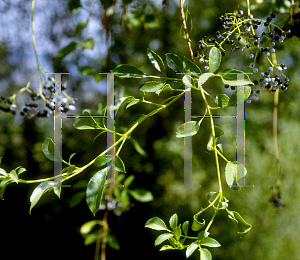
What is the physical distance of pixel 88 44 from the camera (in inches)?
26.3

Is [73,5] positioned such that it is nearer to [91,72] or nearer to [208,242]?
[91,72]

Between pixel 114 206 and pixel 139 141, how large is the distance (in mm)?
195

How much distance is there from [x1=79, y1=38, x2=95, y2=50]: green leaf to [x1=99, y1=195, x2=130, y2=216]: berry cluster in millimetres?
424

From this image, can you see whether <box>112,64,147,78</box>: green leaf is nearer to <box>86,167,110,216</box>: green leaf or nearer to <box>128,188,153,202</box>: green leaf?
<box>86,167,110,216</box>: green leaf

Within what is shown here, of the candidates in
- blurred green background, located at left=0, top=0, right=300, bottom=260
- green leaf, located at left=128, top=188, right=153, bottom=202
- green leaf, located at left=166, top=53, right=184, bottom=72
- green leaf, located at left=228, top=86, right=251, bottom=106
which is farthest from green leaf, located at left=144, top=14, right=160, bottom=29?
green leaf, located at left=128, top=188, right=153, bottom=202

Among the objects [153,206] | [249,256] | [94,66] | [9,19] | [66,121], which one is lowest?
[249,256]

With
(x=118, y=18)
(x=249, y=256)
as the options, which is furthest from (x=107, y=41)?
(x=249, y=256)

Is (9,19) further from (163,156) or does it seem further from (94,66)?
(163,156)

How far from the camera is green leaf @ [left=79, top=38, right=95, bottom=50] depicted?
667 mm

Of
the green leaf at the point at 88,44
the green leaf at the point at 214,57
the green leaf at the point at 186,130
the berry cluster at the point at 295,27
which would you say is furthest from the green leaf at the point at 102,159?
the berry cluster at the point at 295,27

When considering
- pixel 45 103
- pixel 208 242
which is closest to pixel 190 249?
pixel 208 242

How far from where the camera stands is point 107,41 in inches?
26.5

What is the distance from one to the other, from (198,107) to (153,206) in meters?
0.31

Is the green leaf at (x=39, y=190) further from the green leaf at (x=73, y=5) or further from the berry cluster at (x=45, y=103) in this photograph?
the green leaf at (x=73, y=5)
